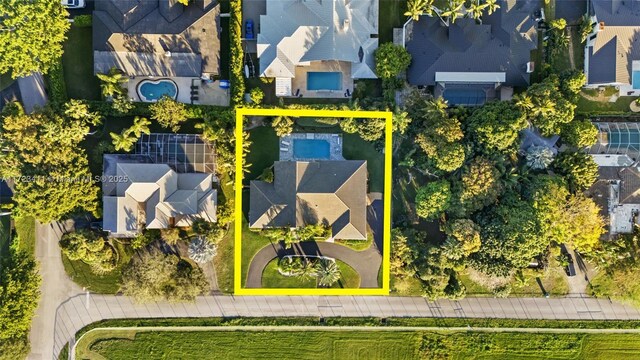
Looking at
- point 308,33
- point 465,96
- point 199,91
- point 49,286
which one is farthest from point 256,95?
point 49,286

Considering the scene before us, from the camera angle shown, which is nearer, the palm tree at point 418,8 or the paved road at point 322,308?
the palm tree at point 418,8

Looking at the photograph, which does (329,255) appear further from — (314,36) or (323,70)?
(314,36)

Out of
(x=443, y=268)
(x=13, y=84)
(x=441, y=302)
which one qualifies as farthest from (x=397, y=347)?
(x=13, y=84)

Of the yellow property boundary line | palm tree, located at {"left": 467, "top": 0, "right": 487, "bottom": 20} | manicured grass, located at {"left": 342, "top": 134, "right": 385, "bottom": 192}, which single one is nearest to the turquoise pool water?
A: palm tree, located at {"left": 467, "top": 0, "right": 487, "bottom": 20}

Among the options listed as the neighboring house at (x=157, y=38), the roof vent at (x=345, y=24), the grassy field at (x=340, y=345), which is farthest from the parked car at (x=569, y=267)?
the neighboring house at (x=157, y=38)

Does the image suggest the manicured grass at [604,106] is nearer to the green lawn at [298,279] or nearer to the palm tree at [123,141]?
the green lawn at [298,279]

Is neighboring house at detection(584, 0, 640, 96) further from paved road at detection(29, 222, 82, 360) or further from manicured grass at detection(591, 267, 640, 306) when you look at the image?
paved road at detection(29, 222, 82, 360)
